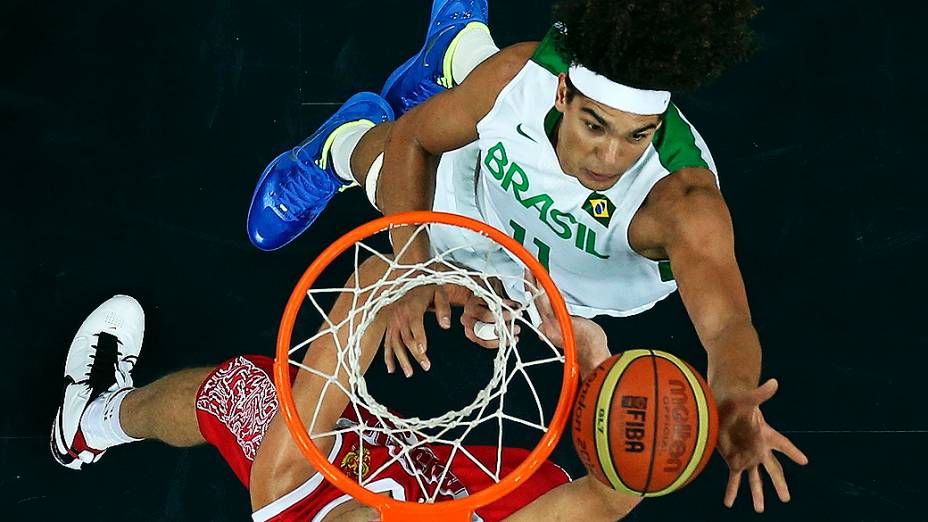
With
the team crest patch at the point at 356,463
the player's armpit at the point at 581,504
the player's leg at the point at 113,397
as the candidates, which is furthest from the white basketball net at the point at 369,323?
the player's leg at the point at 113,397

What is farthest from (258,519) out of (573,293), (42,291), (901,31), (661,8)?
(901,31)

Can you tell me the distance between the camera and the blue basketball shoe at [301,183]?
9.04 feet

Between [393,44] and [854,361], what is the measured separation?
163cm

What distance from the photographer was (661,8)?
1.63 metres

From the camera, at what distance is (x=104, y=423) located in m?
2.62

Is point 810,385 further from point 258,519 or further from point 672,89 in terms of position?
point 258,519

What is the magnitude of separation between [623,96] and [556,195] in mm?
357

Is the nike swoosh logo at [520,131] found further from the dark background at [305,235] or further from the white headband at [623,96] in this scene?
the dark background at [305,235]

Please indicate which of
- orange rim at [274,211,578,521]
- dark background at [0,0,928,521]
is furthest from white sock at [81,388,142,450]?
orange rim at [274,211,578,521]

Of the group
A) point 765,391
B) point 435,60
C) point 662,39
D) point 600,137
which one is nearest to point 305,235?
point 435,60

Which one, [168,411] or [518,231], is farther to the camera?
[168,411]

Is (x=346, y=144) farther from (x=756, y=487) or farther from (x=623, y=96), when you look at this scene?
(x=756, y=487)

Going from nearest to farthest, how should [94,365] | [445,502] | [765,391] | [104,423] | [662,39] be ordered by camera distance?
[765,391] → [662,39] → [445,502] → [104,423] → [94,365]

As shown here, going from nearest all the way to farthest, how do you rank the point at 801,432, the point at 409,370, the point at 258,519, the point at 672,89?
the point at 672,89, the point at 409,370, the point at 258,519, the point at 801,432
